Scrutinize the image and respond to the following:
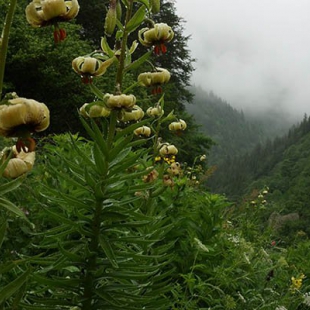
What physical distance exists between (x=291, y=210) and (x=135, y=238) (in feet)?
81.0

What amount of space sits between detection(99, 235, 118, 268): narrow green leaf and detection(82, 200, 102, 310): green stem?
31mm

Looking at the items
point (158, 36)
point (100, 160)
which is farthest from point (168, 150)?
point (100, 160)

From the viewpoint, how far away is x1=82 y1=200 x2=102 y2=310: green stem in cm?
131

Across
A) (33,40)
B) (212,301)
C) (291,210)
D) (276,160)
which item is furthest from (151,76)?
(276,160)

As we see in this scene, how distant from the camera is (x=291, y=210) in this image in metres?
24.8

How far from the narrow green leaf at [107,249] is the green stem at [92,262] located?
0.03m

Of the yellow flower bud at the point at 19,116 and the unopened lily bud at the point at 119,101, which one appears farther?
the unopened lily bud at the point at 119,101

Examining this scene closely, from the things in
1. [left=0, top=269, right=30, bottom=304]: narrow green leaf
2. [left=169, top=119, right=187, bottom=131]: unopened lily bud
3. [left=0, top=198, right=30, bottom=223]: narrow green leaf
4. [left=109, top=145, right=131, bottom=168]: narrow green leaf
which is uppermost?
[left=169, top=119, right=187, bottom=131]: unopened lily bud

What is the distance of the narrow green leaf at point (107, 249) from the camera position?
123cm

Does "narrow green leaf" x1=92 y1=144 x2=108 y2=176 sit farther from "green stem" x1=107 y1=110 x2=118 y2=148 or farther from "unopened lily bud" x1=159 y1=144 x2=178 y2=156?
"unopened lily bud" x1=159 y1=144 x2=178 y2=156

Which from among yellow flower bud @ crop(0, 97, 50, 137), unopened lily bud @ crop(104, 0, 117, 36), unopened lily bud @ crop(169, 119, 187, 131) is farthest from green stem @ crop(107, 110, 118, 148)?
unopened lily bud @ crop(169, 119, 187, 131)

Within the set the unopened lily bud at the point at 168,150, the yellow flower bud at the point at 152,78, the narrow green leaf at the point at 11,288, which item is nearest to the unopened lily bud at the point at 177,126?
the unopened lily bud at the point at 168,150

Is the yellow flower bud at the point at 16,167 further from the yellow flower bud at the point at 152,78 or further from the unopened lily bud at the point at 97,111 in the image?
the yellow flower bud at the point at 152,78

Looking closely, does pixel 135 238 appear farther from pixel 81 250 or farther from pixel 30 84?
pixel 30 84
